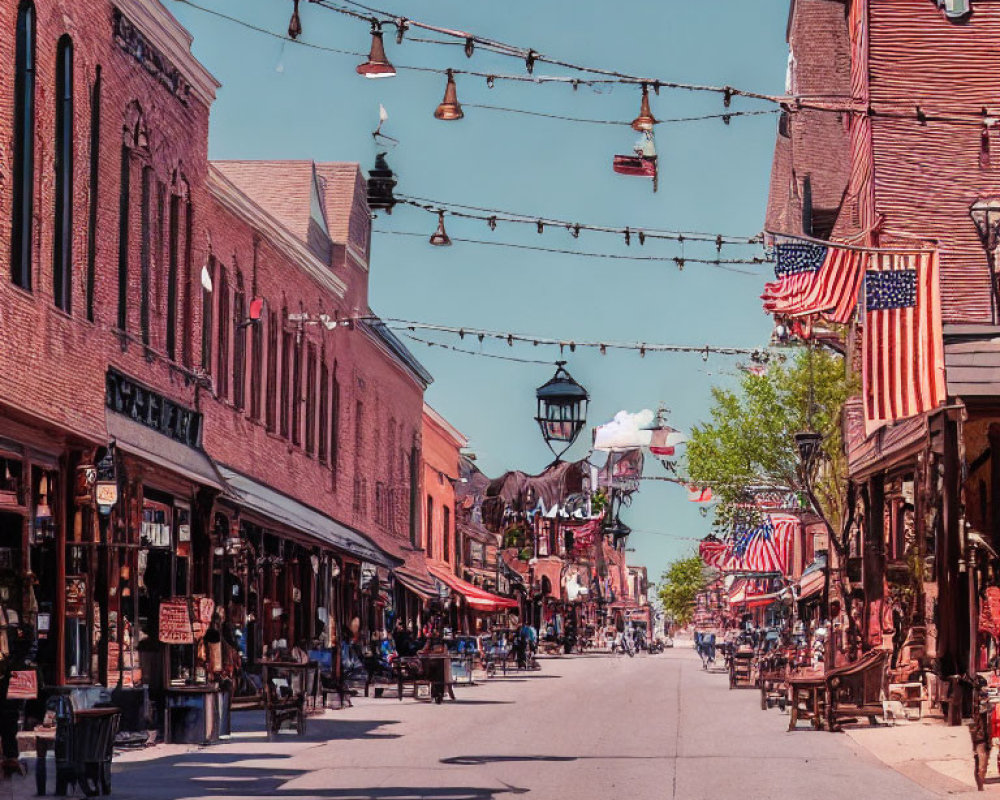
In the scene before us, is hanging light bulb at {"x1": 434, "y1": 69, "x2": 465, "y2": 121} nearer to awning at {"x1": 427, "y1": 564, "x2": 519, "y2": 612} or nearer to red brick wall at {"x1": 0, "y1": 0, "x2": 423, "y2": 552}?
red brick wall at {"x1": 0, "y1": 0, "x2": 423, "y2": 552}

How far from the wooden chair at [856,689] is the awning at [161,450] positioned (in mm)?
10081

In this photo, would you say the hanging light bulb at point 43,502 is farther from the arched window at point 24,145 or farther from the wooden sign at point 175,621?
the wooden sign at point 175,621

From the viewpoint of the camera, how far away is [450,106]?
62.2ft

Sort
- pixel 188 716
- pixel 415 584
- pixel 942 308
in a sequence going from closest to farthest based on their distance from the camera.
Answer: pixel 188 716
pixel 942 308
pixel 415 584

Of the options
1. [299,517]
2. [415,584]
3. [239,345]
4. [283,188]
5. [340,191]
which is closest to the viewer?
[239,345]

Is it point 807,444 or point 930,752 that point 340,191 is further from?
point 930,752

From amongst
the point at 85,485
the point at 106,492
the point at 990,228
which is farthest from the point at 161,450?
the point at 990,228

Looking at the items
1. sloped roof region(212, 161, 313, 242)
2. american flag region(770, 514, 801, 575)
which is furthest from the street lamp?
american flag region(770, 514, 801, 575)

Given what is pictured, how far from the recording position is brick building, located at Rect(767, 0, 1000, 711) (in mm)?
25641

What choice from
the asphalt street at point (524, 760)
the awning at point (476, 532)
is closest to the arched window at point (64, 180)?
the asphalt street at point (524, 760)

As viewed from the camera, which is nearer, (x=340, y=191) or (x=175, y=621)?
(x=175, y=621)

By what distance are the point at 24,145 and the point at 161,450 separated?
6.45 meters

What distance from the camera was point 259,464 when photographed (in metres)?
37.6

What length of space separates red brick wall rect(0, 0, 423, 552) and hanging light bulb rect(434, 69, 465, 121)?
5845mm
